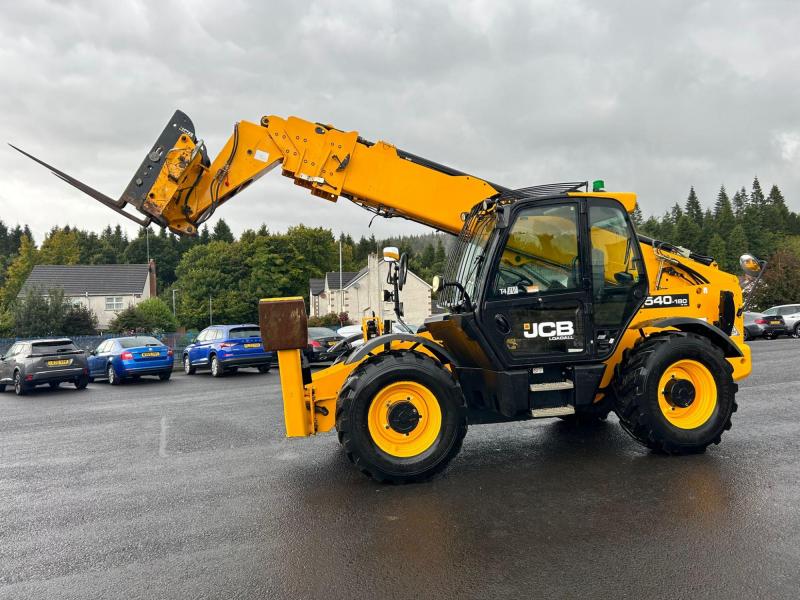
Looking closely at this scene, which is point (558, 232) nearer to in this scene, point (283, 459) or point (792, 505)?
point (792, 505)

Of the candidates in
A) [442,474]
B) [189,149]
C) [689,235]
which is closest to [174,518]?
[442,474]

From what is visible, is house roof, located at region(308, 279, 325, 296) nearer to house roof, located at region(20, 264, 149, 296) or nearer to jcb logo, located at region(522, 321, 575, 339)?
house roof, located at region(20, 264, 149, 296)

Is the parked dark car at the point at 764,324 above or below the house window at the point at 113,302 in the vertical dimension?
below

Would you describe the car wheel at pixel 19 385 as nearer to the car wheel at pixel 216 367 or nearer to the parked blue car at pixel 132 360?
the parked blue car at pixel 132 360

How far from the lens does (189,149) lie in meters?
7.26

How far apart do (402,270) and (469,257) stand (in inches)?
32.2

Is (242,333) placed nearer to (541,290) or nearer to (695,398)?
(541,290)

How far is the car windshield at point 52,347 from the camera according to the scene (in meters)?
17.3

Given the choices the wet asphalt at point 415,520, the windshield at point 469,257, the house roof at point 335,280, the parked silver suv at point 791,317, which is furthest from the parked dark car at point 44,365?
the house roof at point 335,280

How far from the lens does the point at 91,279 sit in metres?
73.3

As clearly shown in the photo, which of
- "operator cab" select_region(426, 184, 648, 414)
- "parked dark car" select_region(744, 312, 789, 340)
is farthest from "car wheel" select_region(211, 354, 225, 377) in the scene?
"parked dark car" select_region(744, 312, 789, 340)

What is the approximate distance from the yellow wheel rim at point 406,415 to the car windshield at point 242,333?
14.9 metres

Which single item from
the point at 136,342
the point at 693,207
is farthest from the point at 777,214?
the point at 136,342

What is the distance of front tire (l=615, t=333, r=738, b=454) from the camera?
19.9 feet
